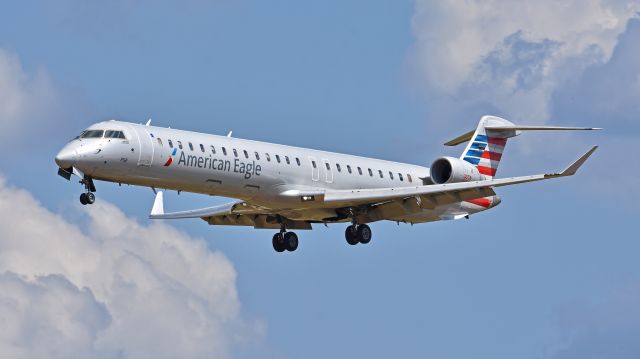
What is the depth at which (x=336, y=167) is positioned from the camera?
50.6 meters

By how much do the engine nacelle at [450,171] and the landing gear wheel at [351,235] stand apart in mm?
3428

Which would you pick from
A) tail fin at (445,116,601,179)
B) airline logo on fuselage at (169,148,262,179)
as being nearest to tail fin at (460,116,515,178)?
tail fin at (445,116,601,179)

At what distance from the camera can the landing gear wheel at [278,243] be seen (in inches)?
2087

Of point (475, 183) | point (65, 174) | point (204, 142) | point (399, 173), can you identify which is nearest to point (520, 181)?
point (475, 183)

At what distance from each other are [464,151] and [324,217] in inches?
244

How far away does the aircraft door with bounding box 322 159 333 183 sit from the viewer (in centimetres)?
5006

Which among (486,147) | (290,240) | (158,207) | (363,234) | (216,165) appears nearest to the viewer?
(216,165)

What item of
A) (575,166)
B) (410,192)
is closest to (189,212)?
(410,192)

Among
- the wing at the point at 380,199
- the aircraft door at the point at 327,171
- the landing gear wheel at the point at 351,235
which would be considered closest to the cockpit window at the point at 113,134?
the wing at the point at 380,199

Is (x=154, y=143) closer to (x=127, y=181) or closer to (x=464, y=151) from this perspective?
(x=127, y=181)

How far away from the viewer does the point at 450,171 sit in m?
51.7

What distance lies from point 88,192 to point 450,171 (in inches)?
500

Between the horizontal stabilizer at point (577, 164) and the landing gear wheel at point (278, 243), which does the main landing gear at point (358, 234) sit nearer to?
the landing gear wheel at point (278, 243)

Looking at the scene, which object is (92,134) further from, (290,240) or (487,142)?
(487,142)
